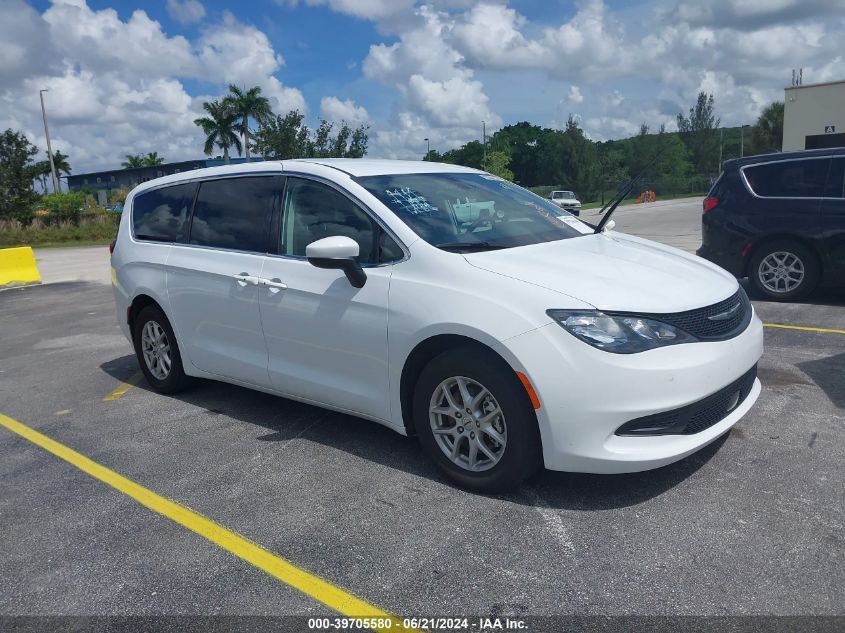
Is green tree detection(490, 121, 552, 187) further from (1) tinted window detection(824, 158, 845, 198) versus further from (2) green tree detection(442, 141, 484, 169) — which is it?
(1) tinted window detection(824, 158, 845, 198)

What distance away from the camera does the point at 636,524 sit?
3314 millimetres

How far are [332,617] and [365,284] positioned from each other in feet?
5.92

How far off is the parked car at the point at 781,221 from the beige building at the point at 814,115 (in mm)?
27319

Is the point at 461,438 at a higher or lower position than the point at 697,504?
higher

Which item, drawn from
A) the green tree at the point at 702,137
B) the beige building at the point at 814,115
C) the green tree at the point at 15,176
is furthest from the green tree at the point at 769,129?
the green tree at the point at 15,176

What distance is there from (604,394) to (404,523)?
3.68ft

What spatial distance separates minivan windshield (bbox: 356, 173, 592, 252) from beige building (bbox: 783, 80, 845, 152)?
1265 inches

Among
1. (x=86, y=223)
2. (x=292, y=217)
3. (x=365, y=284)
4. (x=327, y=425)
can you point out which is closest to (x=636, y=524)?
(x=365, y=284)

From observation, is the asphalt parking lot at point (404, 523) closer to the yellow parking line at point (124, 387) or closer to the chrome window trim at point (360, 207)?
the yellow parking line at point (124, 387)

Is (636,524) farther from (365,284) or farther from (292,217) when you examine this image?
(292,217)

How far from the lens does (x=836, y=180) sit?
7863 mm

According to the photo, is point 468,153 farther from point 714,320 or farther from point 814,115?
point 714,320

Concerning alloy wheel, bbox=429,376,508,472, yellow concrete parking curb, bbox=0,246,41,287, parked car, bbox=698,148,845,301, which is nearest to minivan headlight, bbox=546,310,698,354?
alloy wheel, bbox=429,376,508,472

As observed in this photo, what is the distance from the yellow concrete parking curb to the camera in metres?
15.3
